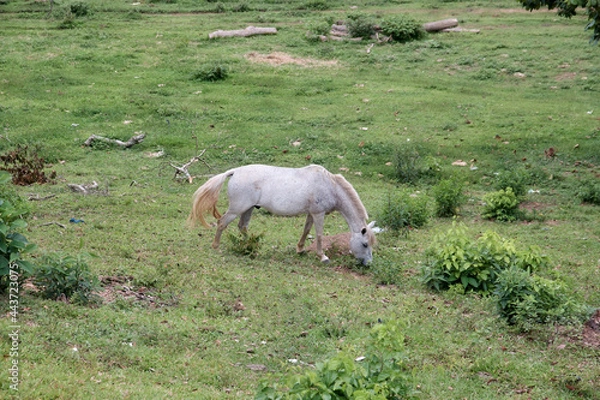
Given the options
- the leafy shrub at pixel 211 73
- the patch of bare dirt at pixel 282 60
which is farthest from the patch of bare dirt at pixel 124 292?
the patch of bare dirt at pixel 282 60

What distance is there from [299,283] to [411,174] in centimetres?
711

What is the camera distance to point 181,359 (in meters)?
7.02

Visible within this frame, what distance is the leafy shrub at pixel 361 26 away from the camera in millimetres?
25375

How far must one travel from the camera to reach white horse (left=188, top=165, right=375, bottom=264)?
1080 centimetres

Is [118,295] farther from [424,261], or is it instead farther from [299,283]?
[424,261]

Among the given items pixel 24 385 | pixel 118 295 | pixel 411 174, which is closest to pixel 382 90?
pixel 411 174

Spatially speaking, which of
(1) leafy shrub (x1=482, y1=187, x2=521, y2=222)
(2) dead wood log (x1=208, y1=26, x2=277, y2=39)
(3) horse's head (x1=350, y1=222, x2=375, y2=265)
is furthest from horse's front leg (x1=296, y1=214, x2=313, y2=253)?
(2) dead wood log (x1=208, y1=26, x2=277, y2=39)

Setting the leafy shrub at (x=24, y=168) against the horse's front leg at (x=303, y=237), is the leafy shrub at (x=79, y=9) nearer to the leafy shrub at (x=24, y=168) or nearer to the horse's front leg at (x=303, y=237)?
the leafy shrub at (x=24, y=168)

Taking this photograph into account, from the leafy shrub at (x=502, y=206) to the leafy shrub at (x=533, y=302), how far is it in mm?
4909

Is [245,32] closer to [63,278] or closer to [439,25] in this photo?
[439,25]

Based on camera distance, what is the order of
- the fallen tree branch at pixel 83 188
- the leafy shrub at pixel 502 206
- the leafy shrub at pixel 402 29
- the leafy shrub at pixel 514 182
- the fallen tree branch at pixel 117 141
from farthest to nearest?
1. the leafy shrub at pixel 402 29
2. the fallen tree branch at pixel 117 141
3. the leafy shrub at pixel 514 182
4. the fallen tree branch at pixel 83 188
5. the leafy shrub at pixel 502 206

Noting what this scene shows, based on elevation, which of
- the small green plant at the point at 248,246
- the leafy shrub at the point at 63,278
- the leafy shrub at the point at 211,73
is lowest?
the small green plant at the point at 248,246

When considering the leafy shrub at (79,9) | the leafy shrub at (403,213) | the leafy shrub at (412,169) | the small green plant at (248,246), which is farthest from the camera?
the leafy shrub at (79,9)

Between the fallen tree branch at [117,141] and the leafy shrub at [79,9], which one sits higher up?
the leafy shrub at [79,9]
